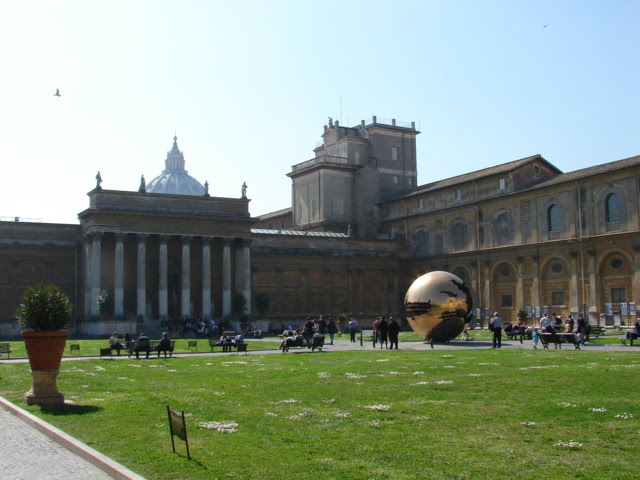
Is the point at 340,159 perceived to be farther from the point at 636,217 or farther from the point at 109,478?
the point at 109,478

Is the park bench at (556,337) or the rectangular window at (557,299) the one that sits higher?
the rectangular window at (557,299)

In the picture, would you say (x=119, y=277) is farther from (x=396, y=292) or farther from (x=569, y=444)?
(x=569, y=444)

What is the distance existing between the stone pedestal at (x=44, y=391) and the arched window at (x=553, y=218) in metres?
49.3

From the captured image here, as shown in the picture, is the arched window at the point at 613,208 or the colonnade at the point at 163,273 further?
the colonnade at the point at 163,273

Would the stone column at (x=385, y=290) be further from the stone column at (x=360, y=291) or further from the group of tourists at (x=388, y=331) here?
the group of tourists at (x=388, y=331)

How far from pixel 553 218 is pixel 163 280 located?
32.1 meters

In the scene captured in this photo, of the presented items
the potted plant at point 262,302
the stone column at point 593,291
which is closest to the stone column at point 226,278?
the potted plant at point 262,302

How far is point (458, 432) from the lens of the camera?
11.7 metres

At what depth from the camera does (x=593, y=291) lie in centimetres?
5541

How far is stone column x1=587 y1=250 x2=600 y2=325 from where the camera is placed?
54.9 m

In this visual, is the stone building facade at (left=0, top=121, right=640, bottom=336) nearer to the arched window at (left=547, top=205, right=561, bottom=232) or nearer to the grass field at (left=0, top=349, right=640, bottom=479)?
the arched window at (left=547, top=205, right=561, bottom=232)

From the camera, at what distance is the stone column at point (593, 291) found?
54.9 metres

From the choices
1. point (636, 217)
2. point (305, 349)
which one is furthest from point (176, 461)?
point (636, 217)

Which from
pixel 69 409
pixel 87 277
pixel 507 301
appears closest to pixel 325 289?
pixel 507 301
